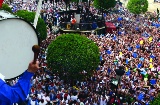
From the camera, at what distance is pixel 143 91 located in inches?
618

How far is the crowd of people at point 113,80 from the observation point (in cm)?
1460

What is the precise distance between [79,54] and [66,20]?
11.7 metres

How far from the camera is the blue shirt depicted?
3.13m

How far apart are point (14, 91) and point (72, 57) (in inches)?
461

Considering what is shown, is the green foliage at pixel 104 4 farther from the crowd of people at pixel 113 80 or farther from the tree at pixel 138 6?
the crowd of people at pixel 113 80

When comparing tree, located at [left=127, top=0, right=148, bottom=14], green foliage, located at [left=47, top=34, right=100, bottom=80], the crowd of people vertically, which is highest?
tree, located at [left=127, top=0, right=148, bottom=14]

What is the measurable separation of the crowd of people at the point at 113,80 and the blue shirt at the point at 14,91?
368 inches

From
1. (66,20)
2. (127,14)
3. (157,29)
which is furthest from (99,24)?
(127,14)

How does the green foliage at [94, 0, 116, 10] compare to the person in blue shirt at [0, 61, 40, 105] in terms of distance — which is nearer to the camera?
the person in blue shirt at [0, 61, 40, 105]

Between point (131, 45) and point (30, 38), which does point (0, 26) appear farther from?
point (131, 45)

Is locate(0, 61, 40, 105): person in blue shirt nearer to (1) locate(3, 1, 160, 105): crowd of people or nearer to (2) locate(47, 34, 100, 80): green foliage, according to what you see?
(1) locate(3, 1, 160, 105): crowd of people

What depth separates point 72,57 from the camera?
14.9m

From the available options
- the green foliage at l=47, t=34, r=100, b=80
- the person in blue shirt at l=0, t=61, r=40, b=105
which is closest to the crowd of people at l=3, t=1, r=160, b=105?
the green foliage at l=47, t=34, r=100, b=80

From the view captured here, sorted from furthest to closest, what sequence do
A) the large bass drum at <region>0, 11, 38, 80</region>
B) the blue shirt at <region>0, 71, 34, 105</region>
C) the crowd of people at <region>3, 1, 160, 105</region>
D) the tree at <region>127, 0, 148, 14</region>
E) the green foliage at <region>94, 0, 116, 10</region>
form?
the tree at <region>127, 0, 148, 14</region> < the green foliage at <region>94, 0, 116, 10</region> < the crowd of people at <region>3, 1, 160, 105</region> < the large bass drum at <region>0, 11, 38, 80</region> < the blue shirt at <region>0, 71, 34, 105</region>
